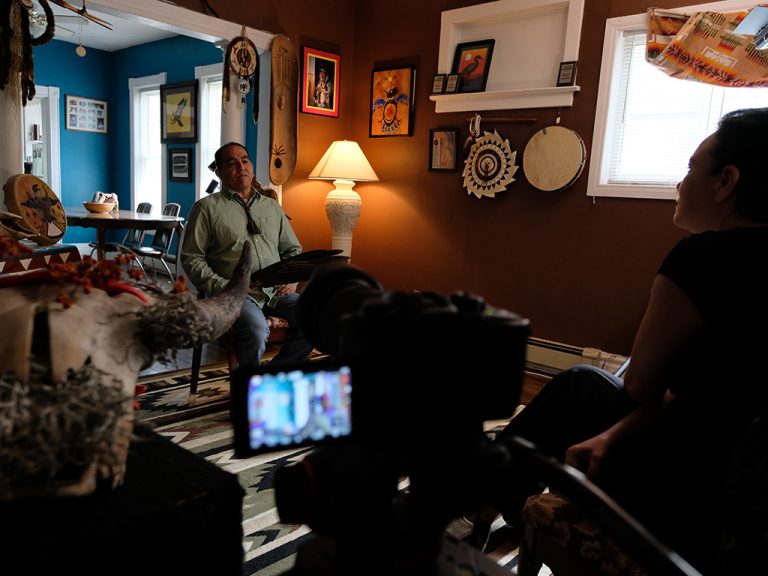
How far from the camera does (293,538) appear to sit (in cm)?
178

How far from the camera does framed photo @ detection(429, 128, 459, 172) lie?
3.81 metres

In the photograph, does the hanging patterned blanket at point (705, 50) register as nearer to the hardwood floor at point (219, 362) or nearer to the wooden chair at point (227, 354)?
the hardwood floor at point (219, 362)

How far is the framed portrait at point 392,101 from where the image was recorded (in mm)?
4043

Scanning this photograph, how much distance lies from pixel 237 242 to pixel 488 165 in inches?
66.6

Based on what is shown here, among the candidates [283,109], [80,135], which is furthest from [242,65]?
[80,135]

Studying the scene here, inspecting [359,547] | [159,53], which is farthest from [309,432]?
[159,53]

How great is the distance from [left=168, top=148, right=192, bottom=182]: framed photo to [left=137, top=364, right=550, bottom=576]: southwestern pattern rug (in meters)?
3.98

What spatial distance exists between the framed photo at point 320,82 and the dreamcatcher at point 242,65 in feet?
1.22

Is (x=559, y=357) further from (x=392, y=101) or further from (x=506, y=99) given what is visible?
(x=392, y=101)

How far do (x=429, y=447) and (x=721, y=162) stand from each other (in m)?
1.04

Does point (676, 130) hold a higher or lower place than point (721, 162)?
higher

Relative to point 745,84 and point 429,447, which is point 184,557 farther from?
point 745,84

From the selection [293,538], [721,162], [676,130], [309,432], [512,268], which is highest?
[676,130]

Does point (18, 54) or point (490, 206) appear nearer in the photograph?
point (18, 54)
